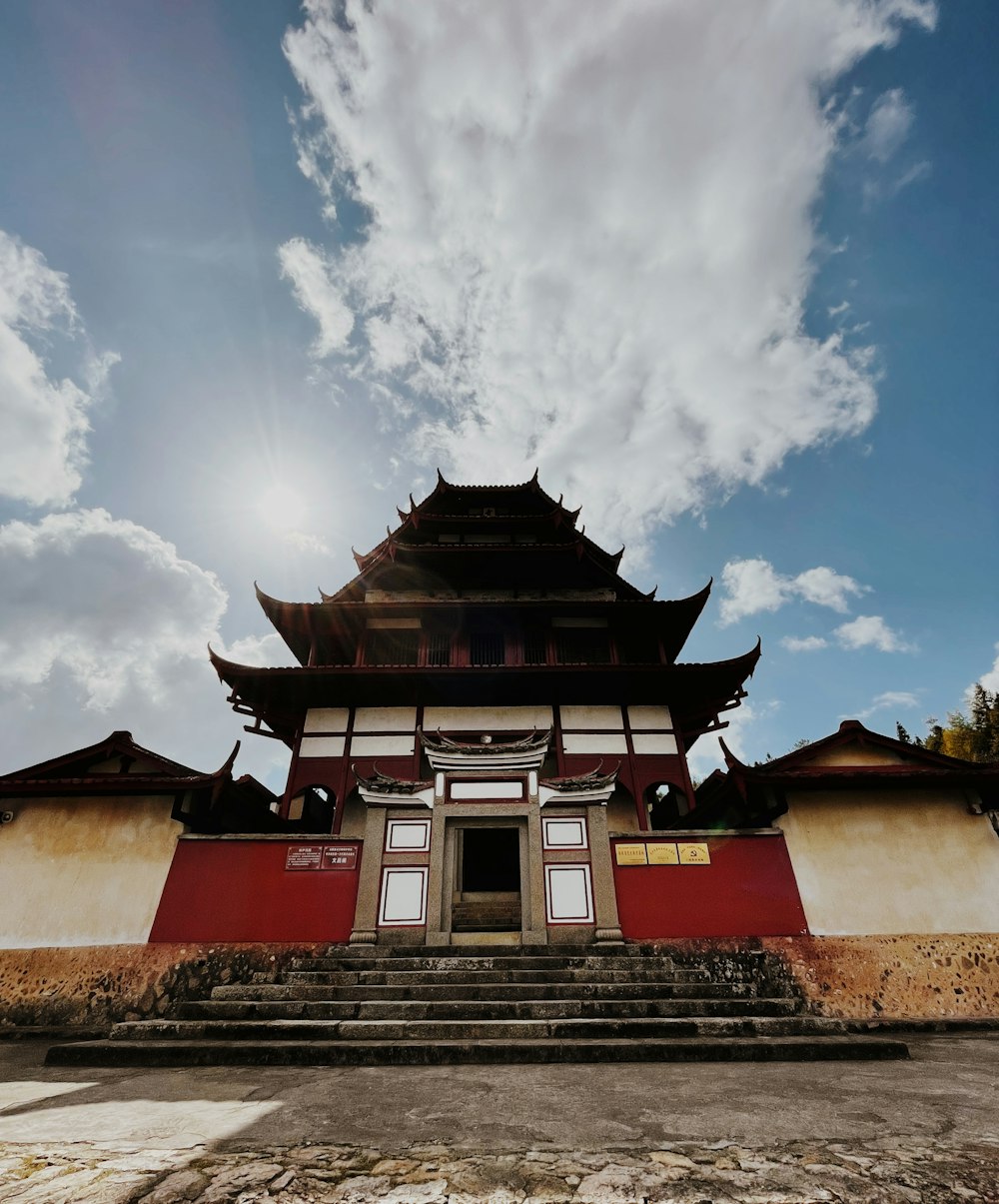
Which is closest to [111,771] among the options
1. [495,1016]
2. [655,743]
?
[495,1016]

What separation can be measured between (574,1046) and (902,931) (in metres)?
6.97

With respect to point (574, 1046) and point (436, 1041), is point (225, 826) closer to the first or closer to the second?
point (436, 1041)

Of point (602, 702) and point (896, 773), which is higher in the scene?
point (602, 702)

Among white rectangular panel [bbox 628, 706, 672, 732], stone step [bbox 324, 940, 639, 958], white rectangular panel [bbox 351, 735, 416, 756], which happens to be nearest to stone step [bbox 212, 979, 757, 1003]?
stone step [bbox 324, 940, 639, 958]

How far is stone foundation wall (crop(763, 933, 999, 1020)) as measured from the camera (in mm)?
8875

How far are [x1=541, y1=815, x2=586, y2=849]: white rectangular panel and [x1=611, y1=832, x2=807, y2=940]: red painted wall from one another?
2.37 ft

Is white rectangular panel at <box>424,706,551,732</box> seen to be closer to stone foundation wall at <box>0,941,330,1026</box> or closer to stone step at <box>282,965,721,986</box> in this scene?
stone foundation wall at <box>0,941,330,1026</box>

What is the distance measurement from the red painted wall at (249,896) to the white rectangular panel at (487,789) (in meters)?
2.19

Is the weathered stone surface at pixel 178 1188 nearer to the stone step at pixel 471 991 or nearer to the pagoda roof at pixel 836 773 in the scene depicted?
the stone step at pixel 471 991

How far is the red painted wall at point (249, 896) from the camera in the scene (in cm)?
946

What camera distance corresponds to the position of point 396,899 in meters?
9.57

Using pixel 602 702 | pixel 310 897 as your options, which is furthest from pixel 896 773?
pixel 310 897

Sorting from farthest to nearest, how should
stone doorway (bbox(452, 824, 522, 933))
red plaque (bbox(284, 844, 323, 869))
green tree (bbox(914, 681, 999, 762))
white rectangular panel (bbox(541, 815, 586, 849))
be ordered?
green tree (bbox(914, 681, 999, 762)) → stone doorway (bbox(452, 824, 522, 933)) → white rectangular panel (bbox(541, 815, 586, 849)) → red plaque (bbox(284, 844, 323, 869))

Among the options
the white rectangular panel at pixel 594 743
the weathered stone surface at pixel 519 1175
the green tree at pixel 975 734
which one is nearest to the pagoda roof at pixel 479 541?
the white rectangular panel at pixel 594 743
